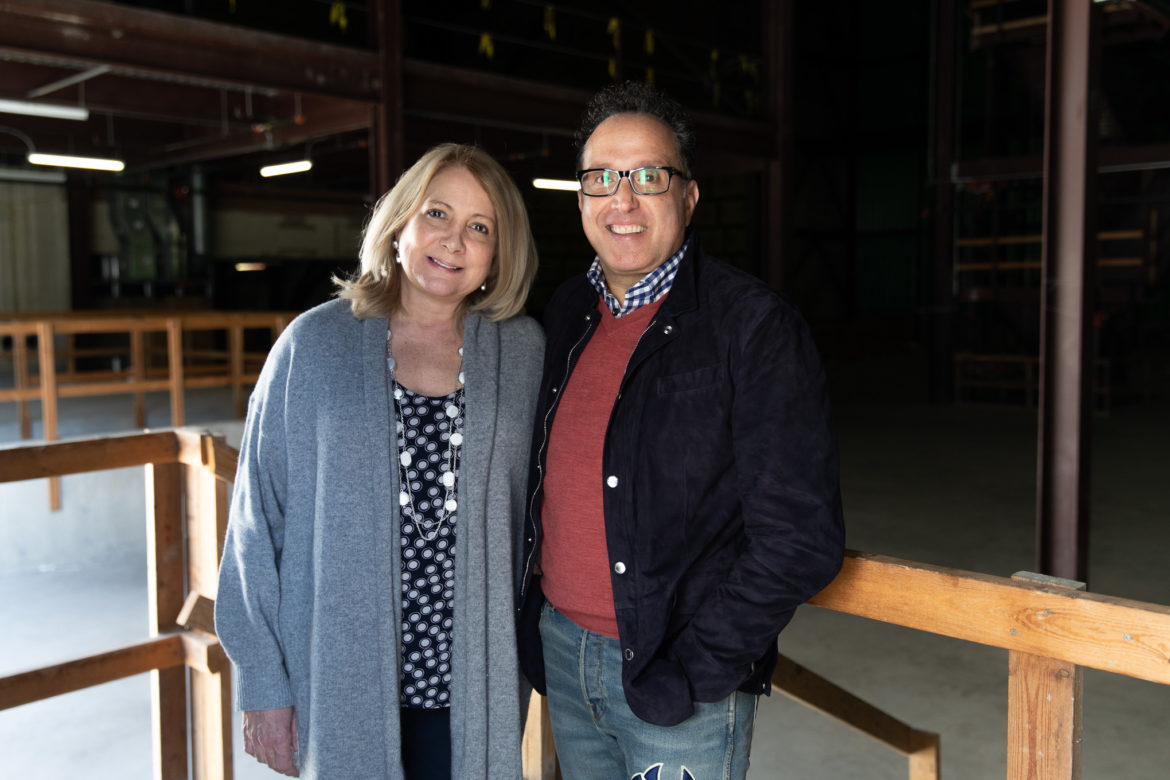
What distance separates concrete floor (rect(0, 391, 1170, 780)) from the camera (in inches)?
178

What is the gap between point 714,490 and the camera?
153 cm

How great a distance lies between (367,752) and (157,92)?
37.0 ft

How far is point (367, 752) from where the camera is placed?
70.1 inches

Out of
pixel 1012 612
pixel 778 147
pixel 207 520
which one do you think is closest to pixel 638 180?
pixel 1012 612

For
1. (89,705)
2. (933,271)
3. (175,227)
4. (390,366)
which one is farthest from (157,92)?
(390,366)

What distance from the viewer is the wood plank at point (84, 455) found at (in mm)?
2344

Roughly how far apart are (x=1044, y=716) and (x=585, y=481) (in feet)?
2.57

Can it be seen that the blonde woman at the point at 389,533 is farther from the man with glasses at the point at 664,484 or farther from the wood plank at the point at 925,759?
the wood plank at the point at 925,759

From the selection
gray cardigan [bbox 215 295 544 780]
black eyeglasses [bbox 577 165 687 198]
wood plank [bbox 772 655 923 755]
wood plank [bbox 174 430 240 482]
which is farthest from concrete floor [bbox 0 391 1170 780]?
black eyeglasses [bbox 577 165 687 198]

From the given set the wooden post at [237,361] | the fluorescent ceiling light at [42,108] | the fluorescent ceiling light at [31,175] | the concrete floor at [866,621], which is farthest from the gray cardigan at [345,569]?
the fluorescent ceiling light at [31,175]

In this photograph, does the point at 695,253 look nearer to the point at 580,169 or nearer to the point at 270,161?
the point at 580,169

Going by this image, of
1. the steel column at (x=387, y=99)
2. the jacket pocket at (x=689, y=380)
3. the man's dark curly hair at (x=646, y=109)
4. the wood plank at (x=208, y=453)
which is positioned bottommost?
the wood plank at (x=208, y=453)

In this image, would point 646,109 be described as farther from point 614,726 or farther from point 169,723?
point 169,723

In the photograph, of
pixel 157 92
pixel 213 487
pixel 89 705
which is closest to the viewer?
pixel 213 487
